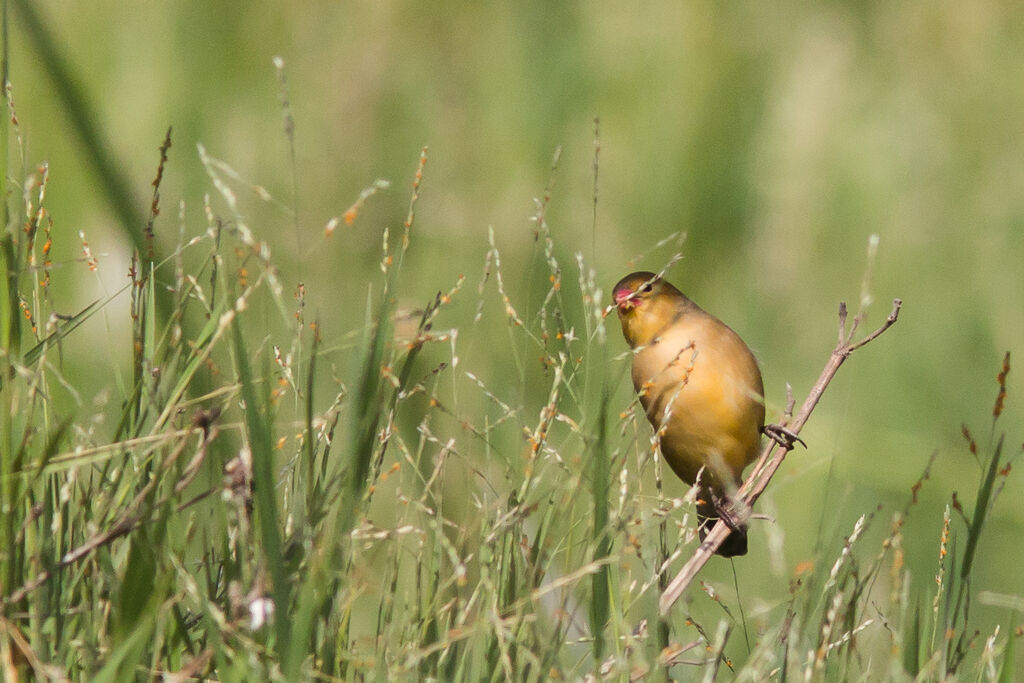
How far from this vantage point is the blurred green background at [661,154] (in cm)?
377

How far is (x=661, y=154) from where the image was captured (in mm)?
4152

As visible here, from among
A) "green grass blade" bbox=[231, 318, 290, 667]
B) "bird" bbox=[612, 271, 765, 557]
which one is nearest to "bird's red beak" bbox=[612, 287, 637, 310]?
"bird" bbox=[612, 271, 765, 557]

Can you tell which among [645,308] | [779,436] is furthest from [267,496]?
[645,308]

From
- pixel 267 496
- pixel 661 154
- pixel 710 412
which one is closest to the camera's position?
pixel 267 496

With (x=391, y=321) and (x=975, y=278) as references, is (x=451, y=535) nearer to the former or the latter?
(x=391, y=321)

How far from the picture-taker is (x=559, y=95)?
13.8 ft

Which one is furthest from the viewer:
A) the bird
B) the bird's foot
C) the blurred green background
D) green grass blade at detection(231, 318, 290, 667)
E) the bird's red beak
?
the blurred green background

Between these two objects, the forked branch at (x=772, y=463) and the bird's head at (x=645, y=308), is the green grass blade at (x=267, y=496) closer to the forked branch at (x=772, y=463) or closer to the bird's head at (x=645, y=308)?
the forked branch at (x=772, y=463)

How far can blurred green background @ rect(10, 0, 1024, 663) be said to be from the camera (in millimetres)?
3773

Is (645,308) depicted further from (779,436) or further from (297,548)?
(297,548)

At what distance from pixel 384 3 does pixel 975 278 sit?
6.61 feet

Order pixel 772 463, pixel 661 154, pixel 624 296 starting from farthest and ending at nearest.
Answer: pixel 661 154
pixel 624 296
pixel 772 463

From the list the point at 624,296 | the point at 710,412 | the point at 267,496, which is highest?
the point at 267,496

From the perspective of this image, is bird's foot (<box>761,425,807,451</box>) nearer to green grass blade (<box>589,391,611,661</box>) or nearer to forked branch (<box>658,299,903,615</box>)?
forked branch (<box>658,299,903,615</box>)
